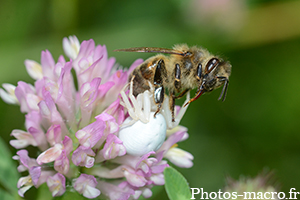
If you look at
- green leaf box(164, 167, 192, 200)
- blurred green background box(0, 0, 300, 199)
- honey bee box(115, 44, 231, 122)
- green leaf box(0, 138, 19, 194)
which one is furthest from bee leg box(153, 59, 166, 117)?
blurred green background box(0, 0, 300, 199)

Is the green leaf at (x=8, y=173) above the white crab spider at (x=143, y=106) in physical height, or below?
below

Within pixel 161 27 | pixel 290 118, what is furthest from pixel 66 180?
pixel 290 118

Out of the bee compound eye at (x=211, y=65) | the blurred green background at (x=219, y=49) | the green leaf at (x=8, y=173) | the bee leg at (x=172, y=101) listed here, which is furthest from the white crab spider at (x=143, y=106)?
the blurred green background at (x=219, y=49)

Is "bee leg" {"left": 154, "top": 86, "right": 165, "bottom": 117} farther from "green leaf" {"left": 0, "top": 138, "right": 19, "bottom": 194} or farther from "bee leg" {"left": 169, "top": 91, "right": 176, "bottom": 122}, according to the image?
"green leaf" {"left": 0, "top": 138, "right": 19, "bottom": 194}

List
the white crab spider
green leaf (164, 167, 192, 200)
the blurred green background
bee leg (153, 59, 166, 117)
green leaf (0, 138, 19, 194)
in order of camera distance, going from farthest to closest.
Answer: the blurred green background
green leaf (0, 138, 19, 194)
bee leg (153, 59, 166, 117)
the white crab spider
green leaf (164, 167, 192, 200)

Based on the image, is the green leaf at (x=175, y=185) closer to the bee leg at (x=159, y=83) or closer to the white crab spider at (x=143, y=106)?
the white crab spider at (x=143, y=106)

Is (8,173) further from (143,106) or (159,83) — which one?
(159,83)
